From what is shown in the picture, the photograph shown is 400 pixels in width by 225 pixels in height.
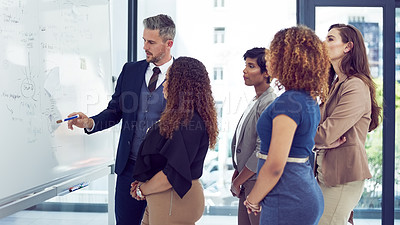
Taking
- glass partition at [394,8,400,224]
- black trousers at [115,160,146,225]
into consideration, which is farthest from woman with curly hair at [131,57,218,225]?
glass partition at [394,8,400,224]

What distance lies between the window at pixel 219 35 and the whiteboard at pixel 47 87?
4.25 ft

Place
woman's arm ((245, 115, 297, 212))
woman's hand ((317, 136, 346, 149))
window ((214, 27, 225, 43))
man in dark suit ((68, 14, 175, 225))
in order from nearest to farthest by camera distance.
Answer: woman's arm ((245, 115, 297, 212)) → woman's hand ((317, 136, 346, 149)) → man in dark suit ((68, 14, 175, 225)) → window ((214, 27, 225, 43))

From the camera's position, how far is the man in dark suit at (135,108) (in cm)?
213

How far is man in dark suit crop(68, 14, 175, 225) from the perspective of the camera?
84.0 inches

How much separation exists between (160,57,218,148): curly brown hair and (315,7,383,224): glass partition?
1976 mm

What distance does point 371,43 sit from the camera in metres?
3.18

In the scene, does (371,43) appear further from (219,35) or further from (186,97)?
(186,97)

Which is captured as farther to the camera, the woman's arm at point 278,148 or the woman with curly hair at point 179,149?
the woman with curly hair at point 179,149

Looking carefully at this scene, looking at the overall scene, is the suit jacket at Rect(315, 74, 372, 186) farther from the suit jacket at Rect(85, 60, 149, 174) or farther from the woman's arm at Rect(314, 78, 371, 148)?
the suit jacket at Rect(85, 60, 149, 174)

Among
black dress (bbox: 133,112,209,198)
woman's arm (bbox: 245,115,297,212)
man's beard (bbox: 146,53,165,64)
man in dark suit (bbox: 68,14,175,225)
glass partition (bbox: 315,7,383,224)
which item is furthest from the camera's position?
glass partition (bbox: 315,7,383,224)

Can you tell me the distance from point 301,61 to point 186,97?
1.64 ft

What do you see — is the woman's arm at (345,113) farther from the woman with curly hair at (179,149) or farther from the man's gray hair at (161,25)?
the man's gray hair at (161,25)

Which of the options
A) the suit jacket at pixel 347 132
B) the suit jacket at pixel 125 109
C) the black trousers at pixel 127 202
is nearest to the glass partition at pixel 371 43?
the suit jacket at pixel 347 132

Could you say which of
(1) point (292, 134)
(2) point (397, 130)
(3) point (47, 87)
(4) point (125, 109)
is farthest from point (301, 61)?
(2) point (397, 130)
